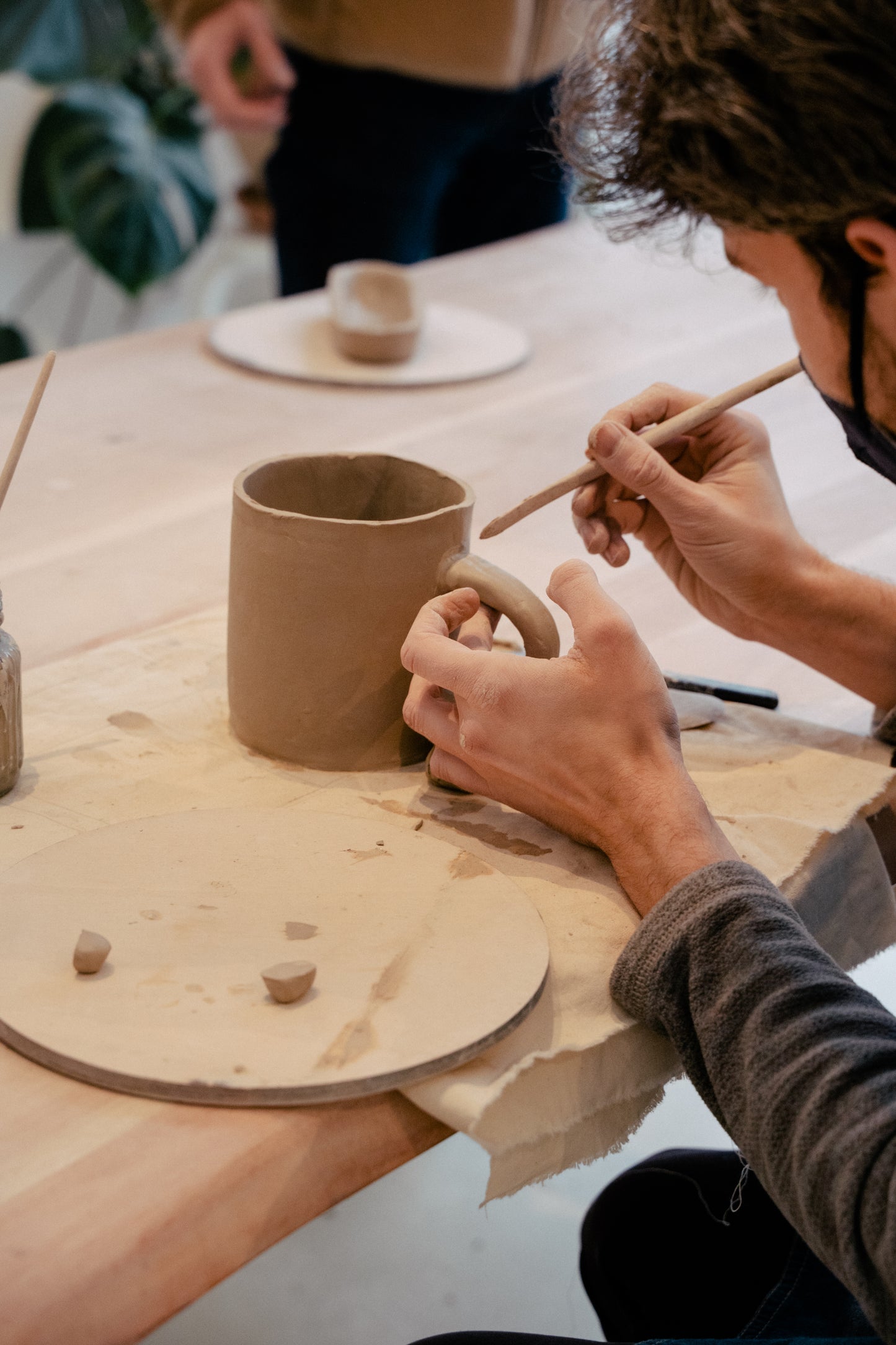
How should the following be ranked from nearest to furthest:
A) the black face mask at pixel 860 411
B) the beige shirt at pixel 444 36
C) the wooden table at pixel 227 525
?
the wooden table at pixel 227 525
the black face mask at pixel 860 411
the beige shirt at pixel 444 36

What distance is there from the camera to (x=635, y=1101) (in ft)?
2.37

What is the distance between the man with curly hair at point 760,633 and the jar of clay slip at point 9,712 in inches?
10.0

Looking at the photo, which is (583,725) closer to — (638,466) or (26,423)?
(638,466)

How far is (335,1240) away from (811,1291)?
854 mm

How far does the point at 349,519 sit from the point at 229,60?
2.24 m

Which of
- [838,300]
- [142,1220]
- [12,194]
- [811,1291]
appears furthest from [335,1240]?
[12,194]

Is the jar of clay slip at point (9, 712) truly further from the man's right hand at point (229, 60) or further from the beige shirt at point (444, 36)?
the man's right hand at point (229, 60)

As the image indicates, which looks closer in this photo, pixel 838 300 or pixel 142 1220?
pixel 142 1220

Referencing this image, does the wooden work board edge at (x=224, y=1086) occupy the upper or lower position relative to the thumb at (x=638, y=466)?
lower

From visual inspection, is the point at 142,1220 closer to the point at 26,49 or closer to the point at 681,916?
the point at 681,916

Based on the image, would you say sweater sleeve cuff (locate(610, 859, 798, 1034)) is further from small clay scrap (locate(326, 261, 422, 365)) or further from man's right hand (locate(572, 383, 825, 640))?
small clay scrap (locate(326, 261, 422, 365))

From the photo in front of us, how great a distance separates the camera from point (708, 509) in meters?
1.07

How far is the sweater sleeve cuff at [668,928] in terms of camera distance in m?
0.73

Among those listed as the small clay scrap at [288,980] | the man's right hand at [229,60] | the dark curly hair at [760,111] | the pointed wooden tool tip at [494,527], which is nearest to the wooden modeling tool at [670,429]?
the pointed wooden tool tip at [494,527]
